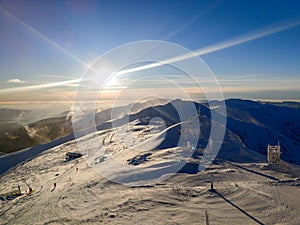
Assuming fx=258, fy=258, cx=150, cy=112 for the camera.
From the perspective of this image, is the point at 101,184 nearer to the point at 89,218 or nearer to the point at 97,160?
the point at 89,218

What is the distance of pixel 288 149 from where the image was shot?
41156 mm

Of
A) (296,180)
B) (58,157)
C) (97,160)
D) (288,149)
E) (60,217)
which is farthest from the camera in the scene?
(288,149)

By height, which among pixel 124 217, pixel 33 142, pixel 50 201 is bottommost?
pixel 33 142

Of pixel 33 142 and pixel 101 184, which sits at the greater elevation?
pixel 101 184

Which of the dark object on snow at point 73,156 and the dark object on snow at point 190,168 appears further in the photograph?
the dark object on snow at point 73,156

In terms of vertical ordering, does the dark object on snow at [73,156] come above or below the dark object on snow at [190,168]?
below

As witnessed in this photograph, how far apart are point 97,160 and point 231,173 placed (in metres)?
12.3

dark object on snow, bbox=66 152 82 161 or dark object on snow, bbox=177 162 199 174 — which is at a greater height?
dark object on snow, bbox=177 162 199 174

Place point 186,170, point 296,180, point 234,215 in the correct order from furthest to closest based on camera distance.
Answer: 1. point 186,170
2. point 296,180
3. point 234,215

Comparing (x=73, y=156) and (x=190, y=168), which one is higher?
(x=190, y=168)

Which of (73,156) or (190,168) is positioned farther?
(73,156)

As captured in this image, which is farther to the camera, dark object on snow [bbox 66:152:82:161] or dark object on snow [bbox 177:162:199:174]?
dark object on snow [bbox 66:152:82:161]

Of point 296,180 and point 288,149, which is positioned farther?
point 288,149

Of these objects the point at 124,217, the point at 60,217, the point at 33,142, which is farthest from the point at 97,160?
the point at 33,142
